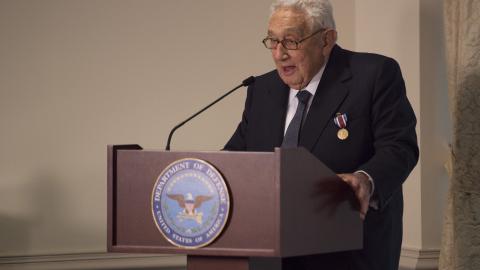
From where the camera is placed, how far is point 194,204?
7.47 ft

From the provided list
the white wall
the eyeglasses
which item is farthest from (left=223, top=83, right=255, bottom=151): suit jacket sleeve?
the white wall

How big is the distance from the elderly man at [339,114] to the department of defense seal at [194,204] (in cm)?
Result: 65

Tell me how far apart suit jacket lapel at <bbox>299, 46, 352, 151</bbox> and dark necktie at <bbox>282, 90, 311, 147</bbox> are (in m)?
0.03

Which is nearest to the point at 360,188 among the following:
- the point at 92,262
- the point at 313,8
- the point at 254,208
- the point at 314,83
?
the point at 254,208

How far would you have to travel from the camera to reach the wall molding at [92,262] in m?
4.32

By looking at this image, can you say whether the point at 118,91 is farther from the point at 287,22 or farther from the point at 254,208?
the point at 254,208

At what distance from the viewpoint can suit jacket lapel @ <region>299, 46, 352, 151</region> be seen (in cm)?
287

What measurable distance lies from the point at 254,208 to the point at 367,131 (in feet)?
2.52

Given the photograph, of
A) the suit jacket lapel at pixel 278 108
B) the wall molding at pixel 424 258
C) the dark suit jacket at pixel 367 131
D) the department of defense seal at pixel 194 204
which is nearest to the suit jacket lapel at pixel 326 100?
the dark suit jacket at pixel 367 131

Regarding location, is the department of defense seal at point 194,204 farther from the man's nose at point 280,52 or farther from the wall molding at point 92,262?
the wall molding at point 92,262

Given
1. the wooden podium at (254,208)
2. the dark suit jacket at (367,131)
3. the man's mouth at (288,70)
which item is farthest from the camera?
the man's mouth at (288,70)

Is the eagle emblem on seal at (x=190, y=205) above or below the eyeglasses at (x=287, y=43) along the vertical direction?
below

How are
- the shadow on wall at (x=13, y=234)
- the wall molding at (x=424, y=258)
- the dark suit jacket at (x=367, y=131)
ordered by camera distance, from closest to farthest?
1. the dark suit jacket at (x=367, y=131)
2. the shadow on wall at (x=13, y=234)
3. the wall molding at (x=424, y=258)

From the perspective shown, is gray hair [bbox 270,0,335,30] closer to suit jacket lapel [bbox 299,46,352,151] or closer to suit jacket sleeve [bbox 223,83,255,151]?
suit jacket lapel [bbox 299,46,352,151]
